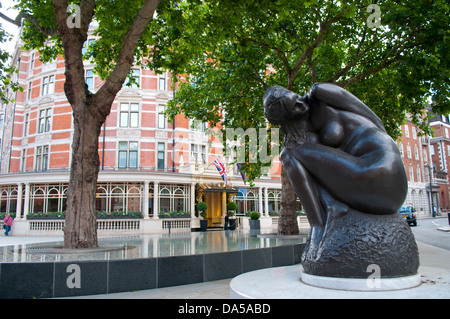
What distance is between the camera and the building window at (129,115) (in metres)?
28.6

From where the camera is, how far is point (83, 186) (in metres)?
7.45

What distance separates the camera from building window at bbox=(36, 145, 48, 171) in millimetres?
28897

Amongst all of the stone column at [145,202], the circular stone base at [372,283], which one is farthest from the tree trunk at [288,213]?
the stone column at [145,202]

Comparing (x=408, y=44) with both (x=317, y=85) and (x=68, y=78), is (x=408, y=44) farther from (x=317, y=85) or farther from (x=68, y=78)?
(x=68, y=78)

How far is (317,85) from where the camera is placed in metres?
3.57

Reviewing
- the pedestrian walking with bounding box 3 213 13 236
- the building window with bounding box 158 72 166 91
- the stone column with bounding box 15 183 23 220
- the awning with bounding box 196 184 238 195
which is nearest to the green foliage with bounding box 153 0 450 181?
the awning with bounding box 196 184 238 195

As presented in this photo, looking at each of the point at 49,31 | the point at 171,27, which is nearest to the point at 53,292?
the point at 49,31

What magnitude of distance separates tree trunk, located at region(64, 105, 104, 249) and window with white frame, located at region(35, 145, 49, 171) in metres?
24.4

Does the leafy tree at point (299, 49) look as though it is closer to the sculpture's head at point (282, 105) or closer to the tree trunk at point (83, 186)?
the tree trunk at point (83, 186)

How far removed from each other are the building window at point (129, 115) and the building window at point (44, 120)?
6.66 meters

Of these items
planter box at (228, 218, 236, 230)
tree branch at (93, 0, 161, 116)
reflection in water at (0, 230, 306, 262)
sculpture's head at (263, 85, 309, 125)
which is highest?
tree branch at (93, 0, 161, 116)

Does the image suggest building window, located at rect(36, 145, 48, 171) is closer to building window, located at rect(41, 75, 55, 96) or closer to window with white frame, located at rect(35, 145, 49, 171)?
window with white frame, located at rect(35, 145, 49, 171)

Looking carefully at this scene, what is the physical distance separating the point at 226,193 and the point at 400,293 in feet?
83.7

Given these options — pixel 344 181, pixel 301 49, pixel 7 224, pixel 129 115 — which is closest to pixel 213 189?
pixel 129 115
